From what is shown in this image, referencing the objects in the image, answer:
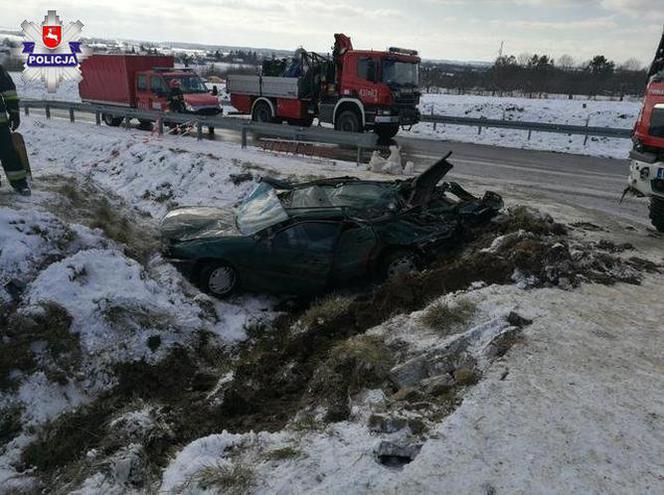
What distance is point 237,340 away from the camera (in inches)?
260

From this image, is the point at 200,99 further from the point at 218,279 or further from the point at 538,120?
the point at 538,120

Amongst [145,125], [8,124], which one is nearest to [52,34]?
[145,125]

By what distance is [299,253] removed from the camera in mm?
7016

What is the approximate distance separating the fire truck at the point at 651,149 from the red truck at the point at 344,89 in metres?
9.02

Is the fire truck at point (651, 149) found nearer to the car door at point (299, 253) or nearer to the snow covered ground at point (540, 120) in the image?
the car door at point (299, 253)

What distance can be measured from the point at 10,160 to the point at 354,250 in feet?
17.1

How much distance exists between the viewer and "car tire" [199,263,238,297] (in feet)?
23.4

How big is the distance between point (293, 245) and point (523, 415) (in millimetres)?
3884

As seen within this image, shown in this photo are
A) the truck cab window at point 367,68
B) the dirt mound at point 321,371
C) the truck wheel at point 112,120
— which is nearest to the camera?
the dirt mound at point 321,371

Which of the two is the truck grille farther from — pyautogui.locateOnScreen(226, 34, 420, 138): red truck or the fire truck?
the fire truck

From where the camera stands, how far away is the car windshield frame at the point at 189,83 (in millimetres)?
20469

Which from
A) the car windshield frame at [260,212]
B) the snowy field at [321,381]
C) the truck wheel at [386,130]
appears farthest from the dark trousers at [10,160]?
the truck wheel at [386,130]

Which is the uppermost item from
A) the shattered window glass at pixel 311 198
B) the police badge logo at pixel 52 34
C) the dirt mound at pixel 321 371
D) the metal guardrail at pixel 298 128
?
the police badge logo at pixel 52 34

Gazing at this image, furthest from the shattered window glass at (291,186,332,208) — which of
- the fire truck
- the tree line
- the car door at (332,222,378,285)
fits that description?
the tree line
